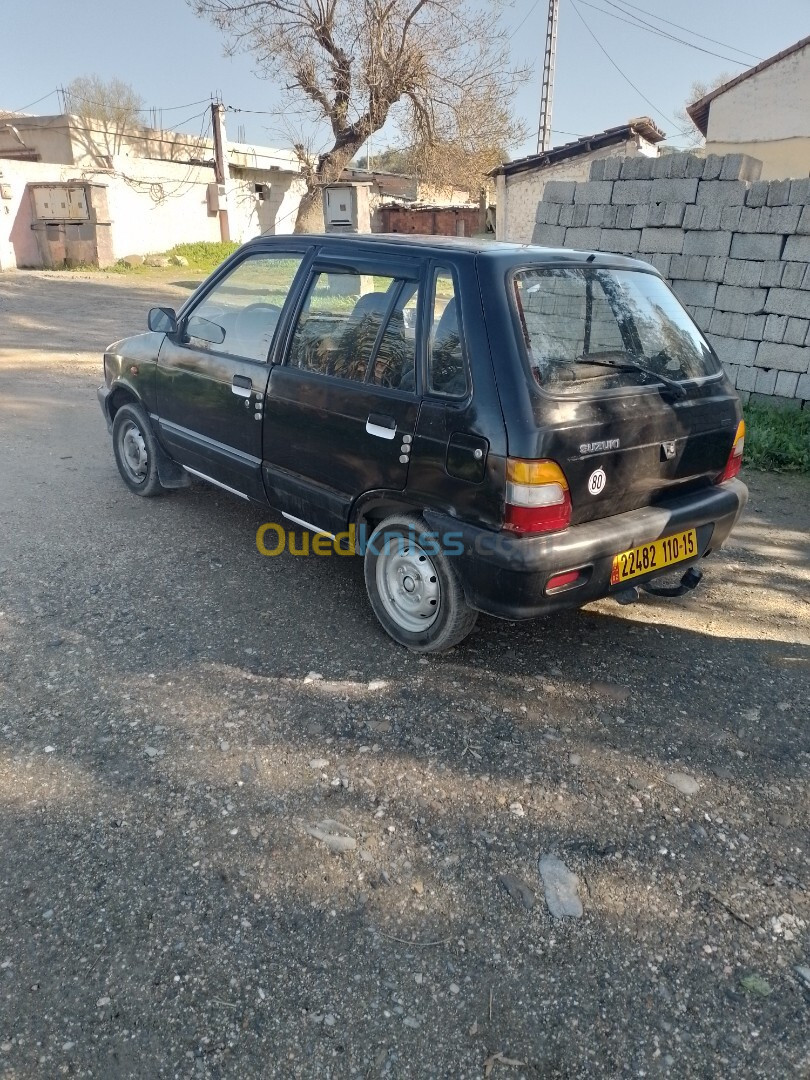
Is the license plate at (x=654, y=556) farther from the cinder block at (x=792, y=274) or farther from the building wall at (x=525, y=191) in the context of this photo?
the building wall at (x=525, y=191)

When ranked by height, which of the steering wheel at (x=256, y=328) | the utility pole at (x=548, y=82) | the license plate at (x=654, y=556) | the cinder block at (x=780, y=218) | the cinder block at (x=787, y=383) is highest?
the utility pole at (x=548, y=82)

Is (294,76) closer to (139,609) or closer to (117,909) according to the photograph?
(139,609)

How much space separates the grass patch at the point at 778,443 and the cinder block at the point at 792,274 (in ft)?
4.21

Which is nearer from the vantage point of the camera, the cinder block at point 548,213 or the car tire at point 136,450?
the car tire at point 136,450

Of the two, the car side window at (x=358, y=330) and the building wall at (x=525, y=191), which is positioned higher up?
the building wall at (x=525, y=191)

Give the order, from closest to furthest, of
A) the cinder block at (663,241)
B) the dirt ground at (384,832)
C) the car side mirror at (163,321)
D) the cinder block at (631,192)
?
the dirt ground at (384,832), the car side mirror at (163,321), the cinder block at (663,241), the cinder block at (631,192)

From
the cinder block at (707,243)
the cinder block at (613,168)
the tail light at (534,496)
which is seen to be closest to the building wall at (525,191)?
the cinder block at (613,168)

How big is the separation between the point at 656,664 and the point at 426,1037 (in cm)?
207

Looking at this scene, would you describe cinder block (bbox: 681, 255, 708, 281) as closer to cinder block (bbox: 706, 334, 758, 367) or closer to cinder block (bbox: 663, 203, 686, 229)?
cinder block (bbox: 663, 203, 686, 229)

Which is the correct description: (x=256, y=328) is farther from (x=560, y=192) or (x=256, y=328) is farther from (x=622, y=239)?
(x=560, y=192)

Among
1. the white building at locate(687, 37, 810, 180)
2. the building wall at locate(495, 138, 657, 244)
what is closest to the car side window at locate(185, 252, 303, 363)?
the building wall at locate(495, 138, 657, 244)

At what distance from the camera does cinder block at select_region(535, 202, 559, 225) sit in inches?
349

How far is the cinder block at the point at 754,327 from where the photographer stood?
24.9 ft

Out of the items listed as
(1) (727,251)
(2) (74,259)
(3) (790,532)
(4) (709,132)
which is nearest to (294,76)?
(2) (74,259)
